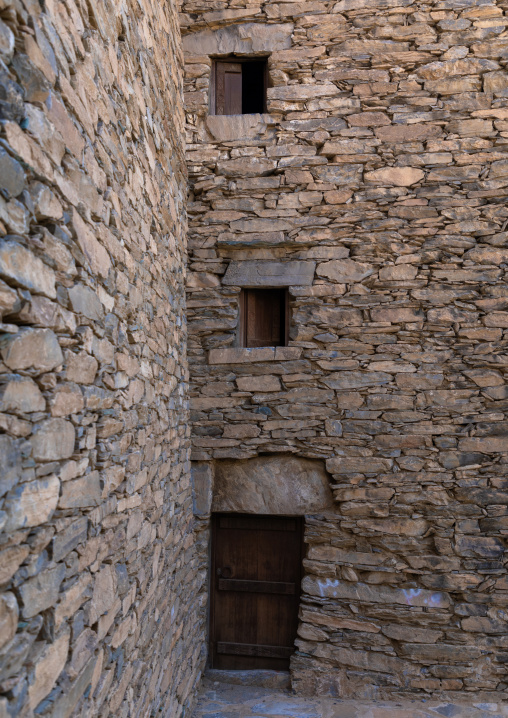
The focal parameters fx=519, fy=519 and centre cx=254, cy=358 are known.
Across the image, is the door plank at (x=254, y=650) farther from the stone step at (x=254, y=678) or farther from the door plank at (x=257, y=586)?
the door plank at (x=257, y=586)

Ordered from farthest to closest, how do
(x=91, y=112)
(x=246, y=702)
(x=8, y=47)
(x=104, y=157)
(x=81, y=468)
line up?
(x=246, y=702) < (x=104, y=157) < (x=91, y=112) < (x=81, y=468) < (x=8, y=47)

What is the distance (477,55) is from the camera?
3.74m

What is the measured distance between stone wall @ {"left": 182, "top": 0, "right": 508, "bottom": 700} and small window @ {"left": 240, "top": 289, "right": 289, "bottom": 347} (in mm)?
160

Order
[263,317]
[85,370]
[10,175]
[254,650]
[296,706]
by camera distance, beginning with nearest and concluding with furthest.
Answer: [10,175] → [85,370] → [296,706] → [254,650] → [263,317]

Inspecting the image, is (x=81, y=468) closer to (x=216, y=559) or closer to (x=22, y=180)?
(x=22, y=180)

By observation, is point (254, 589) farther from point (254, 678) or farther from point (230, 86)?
point (230, 86)

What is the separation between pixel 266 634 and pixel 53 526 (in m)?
2.96

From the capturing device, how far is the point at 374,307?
371 cm

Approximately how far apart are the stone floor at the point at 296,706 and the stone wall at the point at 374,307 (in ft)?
0.31

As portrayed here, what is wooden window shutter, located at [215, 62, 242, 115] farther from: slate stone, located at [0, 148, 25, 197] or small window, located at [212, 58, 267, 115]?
slate stone, located at [0, 148, 25, 197]

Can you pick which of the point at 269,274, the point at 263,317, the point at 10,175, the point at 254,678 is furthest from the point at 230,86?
the point at 254,678

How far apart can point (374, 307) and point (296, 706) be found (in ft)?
9.04

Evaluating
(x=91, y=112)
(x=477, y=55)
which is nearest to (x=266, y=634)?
(x=91, y=112)

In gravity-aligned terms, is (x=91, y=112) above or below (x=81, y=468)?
above
